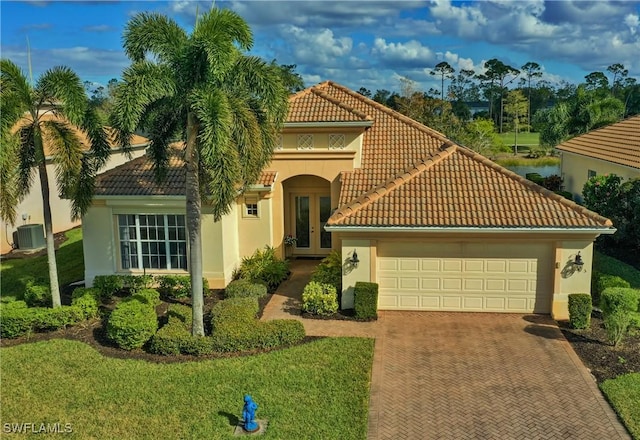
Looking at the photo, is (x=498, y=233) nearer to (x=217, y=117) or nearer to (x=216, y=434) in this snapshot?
(x=217, y=117)

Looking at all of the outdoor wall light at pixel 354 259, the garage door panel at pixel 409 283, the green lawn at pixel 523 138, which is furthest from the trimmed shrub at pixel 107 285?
the green lawn at pixel 523 138

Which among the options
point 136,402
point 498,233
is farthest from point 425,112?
point 136,402

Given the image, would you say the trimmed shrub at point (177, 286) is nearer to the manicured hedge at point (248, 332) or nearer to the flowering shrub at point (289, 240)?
the manicured hedge at point (248, 332)

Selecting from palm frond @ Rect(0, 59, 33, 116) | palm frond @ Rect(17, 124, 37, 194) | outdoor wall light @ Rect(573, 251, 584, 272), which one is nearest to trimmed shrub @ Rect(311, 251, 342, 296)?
outdoor wall light @ Rect(573, 251, 584, 272)

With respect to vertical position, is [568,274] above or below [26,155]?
below

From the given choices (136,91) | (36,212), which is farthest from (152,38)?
(36,212)

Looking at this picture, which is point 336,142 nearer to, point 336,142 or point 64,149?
point 336,142
